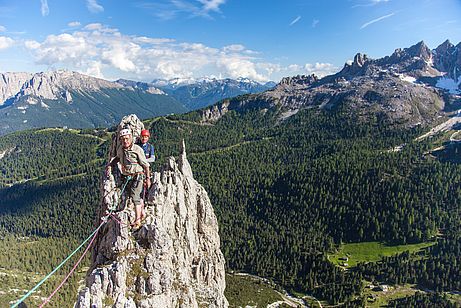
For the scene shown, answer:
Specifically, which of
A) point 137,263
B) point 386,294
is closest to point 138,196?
point 137,263

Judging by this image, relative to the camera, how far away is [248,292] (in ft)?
363

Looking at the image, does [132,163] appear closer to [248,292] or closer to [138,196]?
[138,196]

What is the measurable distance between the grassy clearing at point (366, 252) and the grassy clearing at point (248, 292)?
34639 mm

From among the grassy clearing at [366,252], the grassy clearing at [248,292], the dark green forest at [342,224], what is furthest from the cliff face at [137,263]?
the grassy clearing at [366,252]

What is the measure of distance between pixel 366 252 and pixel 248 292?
198 ft

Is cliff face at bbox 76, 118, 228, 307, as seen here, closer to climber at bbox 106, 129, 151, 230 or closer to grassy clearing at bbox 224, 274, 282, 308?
climber at bbox 106, 129, 151, 230

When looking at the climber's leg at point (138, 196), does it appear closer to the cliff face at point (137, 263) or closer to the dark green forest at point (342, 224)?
the cliff face at point (137, 263)

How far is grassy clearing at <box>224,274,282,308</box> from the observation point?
101188 millimetres

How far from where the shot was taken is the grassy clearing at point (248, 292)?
332 ft

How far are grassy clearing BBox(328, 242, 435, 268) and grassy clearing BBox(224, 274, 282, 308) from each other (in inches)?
1364

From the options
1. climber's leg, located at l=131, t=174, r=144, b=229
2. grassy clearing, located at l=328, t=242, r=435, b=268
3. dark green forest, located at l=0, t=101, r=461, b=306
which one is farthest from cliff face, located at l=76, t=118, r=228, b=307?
grassy clearing, located at l=328, t=242, r=435, b=268

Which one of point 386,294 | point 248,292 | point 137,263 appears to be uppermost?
point 137,263

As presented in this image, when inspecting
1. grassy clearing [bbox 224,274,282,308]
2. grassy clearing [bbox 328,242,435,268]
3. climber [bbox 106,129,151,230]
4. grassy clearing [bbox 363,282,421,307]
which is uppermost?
climber [bbox 106,129,151,230]

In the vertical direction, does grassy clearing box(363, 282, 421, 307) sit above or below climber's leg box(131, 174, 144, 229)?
below
